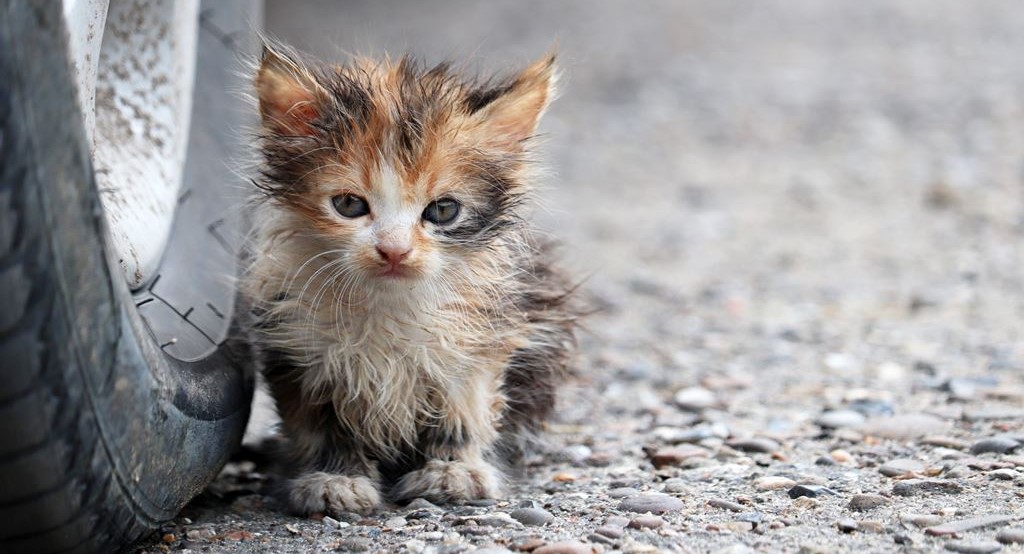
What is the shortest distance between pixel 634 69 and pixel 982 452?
27.2 feet

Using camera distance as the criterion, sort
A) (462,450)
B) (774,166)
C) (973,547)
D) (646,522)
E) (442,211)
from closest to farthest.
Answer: (973,547) < (646,522) < (442,211) < (462,450) < (774,166)

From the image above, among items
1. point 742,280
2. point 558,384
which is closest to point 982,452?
point 558,384

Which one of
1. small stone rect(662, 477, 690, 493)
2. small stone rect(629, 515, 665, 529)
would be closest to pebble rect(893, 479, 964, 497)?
small stone rect(662, 477, 690, 493)

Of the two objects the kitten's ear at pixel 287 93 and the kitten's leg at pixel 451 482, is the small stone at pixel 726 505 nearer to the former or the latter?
the kitten's leg at pixel 451 482

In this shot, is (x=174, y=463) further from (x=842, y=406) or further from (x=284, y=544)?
(x=842, y=406)

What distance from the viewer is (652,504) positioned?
2838mm

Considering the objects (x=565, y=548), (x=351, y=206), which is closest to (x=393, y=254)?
(x=351, y=206)

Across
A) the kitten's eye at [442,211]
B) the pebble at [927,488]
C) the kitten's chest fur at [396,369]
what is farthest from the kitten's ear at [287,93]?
the pebble at [927,488]

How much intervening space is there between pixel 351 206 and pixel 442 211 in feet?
0.71

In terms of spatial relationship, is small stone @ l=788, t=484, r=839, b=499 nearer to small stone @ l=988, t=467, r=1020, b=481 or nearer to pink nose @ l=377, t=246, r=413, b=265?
small stone @ l=988, t=467, r=1020, b=481

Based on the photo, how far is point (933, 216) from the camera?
268 inches

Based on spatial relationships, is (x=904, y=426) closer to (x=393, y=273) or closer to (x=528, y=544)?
(x=528, y=544)

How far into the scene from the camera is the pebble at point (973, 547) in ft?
7.80

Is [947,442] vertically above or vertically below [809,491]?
above
